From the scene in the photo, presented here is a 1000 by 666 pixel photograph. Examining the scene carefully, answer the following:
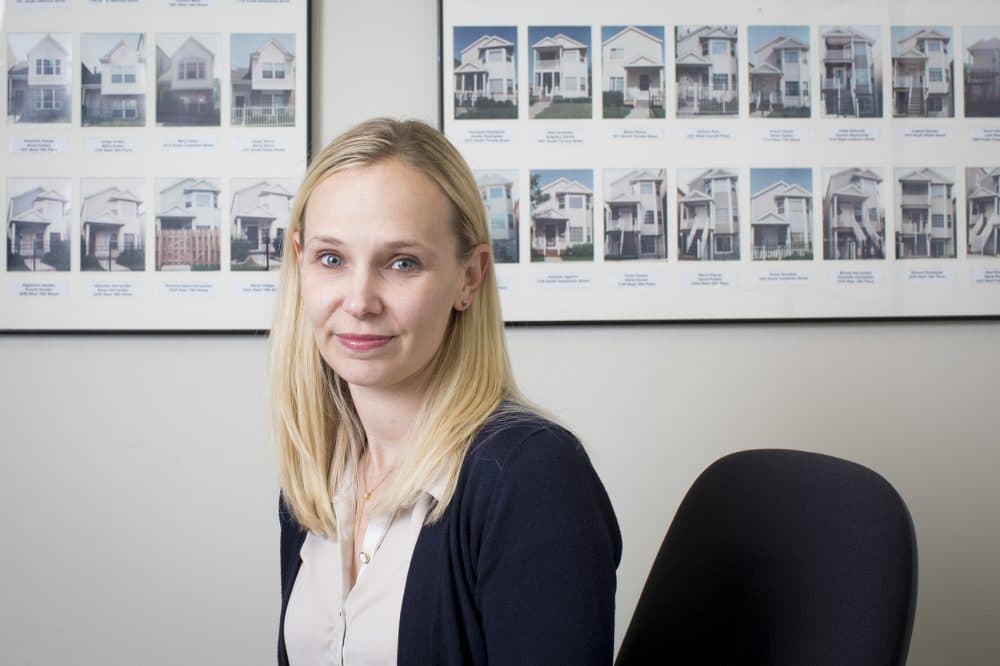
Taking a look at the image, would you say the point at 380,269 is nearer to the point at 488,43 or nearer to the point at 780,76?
the point at 488,43

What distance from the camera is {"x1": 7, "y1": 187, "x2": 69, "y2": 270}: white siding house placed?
1773 mm

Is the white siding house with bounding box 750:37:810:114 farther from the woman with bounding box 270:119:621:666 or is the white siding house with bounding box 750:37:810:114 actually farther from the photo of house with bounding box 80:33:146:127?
the photo of house with bounding box 80:33:146:127

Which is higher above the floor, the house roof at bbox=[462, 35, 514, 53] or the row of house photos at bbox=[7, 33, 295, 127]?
the house roof at bbox=[462, 35, 514, 53]

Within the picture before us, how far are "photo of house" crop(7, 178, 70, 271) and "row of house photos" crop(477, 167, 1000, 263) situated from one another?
1.03 m

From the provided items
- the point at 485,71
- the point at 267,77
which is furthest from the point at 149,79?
the point at 485,71

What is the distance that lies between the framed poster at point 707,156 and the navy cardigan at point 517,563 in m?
0.89

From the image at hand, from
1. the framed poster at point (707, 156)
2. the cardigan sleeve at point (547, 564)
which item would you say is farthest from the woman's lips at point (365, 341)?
the framed poster at point (707, 156)

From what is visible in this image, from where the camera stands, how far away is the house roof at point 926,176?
1834mm

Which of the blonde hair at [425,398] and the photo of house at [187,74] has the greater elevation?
the photo of house at [187,74]

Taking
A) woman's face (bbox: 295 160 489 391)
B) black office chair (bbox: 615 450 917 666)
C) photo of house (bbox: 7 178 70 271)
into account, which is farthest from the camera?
photo of house (bbox: 7 178 70 271)

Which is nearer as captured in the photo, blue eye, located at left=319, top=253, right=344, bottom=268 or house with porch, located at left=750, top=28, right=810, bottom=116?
blue eye, located at left=319, top=253, right=344, bottom=268

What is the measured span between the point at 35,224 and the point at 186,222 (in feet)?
1.20

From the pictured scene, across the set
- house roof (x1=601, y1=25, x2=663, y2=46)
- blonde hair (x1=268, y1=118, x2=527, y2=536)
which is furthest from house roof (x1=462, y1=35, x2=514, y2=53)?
blonde hair (x1=268, y1=118, x2=527, y2=536)

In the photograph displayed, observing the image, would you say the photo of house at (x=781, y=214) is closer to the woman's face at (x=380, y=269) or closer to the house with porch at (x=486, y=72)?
the house with porch at (x=486, y=72)
